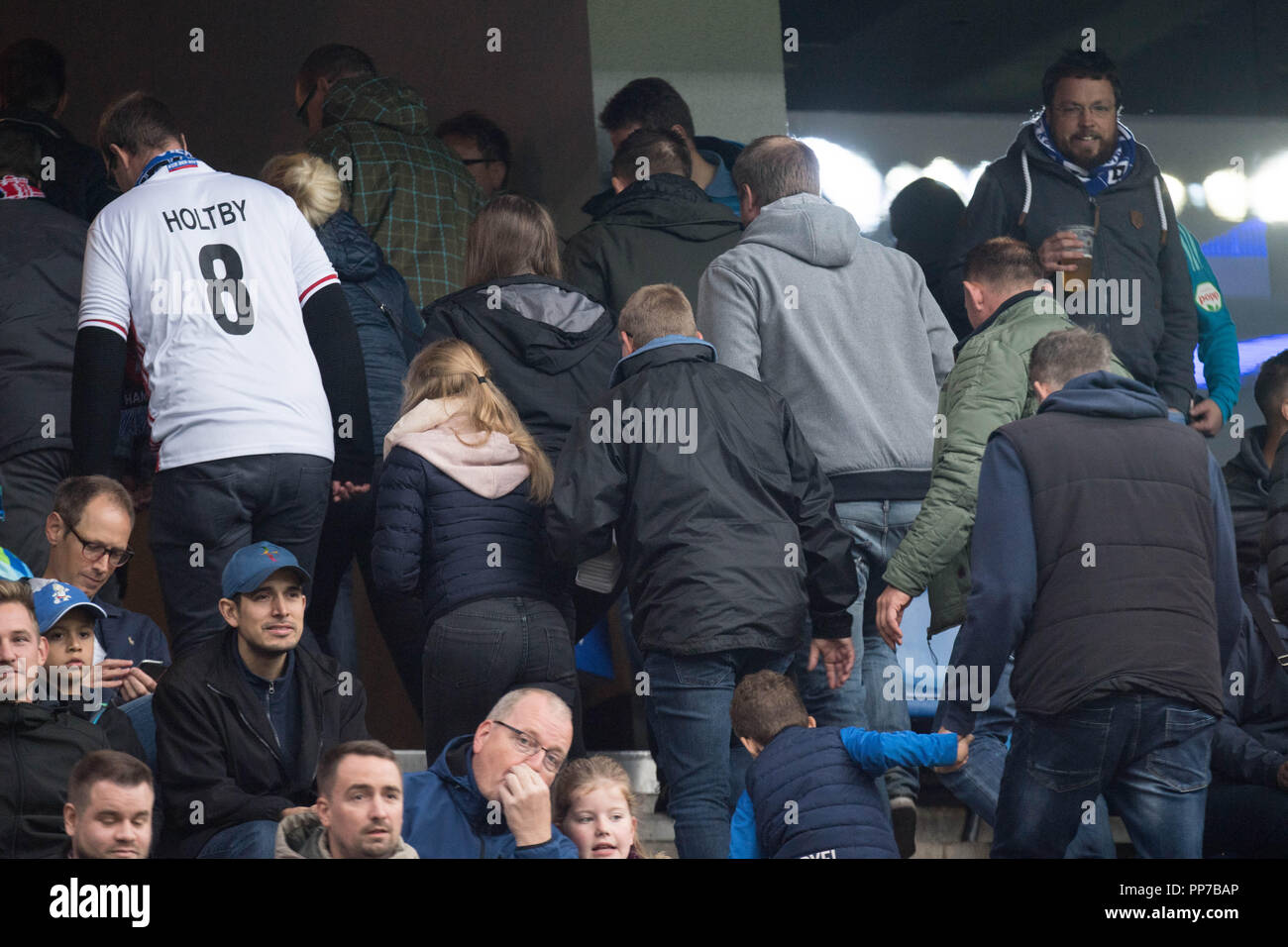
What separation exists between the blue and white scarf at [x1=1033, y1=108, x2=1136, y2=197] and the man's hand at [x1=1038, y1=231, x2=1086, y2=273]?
1.02ft

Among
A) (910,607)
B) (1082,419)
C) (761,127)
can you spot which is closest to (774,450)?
(1082,419)

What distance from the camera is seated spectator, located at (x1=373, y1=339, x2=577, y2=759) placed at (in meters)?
4.86

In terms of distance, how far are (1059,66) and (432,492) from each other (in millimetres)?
2751

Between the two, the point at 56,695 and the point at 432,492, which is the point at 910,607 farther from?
the point at 56,695

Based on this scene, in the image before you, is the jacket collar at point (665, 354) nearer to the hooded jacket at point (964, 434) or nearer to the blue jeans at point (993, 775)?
the hooded jacket at point (964, 434)

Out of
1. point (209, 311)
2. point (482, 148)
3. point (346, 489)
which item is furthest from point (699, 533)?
point (482, 148)

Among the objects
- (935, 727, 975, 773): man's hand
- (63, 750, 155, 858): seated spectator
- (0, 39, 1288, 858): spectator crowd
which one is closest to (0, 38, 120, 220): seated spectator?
(0, 39, 1288, 858): spectator crowd

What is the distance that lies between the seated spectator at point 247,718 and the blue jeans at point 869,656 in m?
1.25

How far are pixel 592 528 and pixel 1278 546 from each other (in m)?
2.09

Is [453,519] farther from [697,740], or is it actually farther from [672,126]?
[672,126]

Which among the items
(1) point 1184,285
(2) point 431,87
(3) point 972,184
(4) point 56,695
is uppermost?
(2) point 431,87

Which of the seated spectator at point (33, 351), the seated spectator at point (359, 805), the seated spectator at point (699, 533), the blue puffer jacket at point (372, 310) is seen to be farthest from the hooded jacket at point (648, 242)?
the seated spectator at point (359, 805)

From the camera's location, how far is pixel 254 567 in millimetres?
4781

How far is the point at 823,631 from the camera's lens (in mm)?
5035
